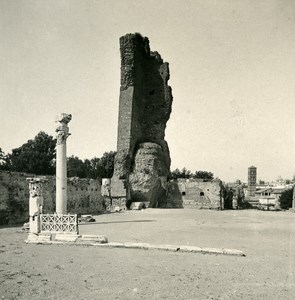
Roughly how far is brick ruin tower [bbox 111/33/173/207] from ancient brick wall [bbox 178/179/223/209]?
6.60 ft

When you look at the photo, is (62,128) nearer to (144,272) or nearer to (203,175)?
(144,272)

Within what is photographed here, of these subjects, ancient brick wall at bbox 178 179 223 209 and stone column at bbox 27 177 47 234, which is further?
ancient brick wall at bbox 178 179 223 209

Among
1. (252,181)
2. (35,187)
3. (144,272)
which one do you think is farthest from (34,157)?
(252,181)

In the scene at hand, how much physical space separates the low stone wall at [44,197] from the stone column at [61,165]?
3.76 metres

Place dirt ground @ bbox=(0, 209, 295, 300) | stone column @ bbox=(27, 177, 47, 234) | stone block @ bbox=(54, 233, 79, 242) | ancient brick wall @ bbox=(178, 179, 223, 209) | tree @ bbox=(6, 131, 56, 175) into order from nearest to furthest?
dirt ground @ bbox=(0, 209, 295, 300)
stone block @ bbox=(54, 233, 79, 242)
stone column @ bbox=(27, 177, 47, 234)
ancient brick wall @ bbox=(178, 179, 223, 209)
tree @ bbox=(6, 131, 56, 175)

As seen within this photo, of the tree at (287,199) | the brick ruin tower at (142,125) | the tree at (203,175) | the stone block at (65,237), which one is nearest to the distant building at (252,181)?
the tree at (287,199)

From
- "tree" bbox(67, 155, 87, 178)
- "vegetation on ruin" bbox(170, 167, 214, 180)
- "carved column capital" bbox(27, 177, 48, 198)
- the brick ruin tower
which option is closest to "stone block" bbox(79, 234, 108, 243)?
"carved column capital" bbox(27, 177, 48, 198)

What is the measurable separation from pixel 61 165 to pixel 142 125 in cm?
2063

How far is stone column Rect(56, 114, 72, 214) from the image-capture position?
45.4 ft

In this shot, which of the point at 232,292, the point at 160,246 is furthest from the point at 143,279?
the point at 160,246

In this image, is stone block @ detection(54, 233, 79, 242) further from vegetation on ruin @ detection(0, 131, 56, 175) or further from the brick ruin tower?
vegetation on ruin @ detection(0, 131, 56, 175)

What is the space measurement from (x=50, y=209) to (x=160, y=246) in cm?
1234

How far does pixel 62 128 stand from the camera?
14219mm

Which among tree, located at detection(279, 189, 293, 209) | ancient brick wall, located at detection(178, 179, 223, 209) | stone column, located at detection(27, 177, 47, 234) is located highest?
stone column, located at detection(27, 177, 47, 234)
